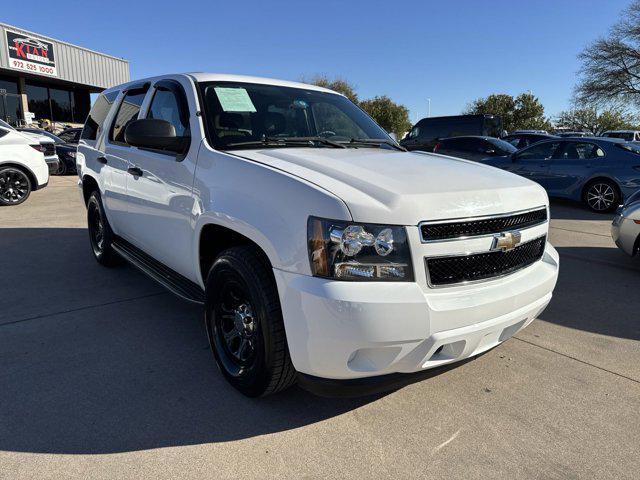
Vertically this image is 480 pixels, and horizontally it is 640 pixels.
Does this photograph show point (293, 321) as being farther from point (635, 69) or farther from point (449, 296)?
point (635, 69)

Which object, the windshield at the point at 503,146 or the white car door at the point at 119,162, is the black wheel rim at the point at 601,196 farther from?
the white car door at the point at 119,162

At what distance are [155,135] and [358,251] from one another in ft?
5.55

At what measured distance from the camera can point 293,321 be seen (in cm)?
218

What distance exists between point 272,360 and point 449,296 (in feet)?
3.00

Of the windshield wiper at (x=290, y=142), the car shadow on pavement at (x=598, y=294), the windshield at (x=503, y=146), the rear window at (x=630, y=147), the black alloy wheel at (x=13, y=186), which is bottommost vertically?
the car shadow on pavement at (x=598, y=294)

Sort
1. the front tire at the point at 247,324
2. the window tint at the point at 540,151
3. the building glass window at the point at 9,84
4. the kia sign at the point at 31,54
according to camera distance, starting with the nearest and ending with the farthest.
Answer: the front tire at the point at 247,324 → the window tint at the point at 540,151 → the kia sign at the point at 31,54 → the building glass window at the point at 9,84

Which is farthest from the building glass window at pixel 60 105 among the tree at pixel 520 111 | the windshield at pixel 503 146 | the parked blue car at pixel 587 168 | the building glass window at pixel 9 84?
the tree at pixel 520 111

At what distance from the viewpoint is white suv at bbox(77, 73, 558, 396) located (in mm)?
2104

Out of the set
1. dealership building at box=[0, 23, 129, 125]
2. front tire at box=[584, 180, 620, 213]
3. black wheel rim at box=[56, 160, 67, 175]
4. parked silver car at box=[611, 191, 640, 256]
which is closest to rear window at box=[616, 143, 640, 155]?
front tire at box=[584, 180, 620, 213]

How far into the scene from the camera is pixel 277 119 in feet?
11.2

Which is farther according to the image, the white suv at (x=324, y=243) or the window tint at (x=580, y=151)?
the window tint at (x=580, y=151)

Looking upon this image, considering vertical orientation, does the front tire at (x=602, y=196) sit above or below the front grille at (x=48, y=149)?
below

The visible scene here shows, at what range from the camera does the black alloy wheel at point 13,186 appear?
30.7ft

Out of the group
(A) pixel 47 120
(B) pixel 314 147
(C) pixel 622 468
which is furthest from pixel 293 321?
(A) pixel 47 120
